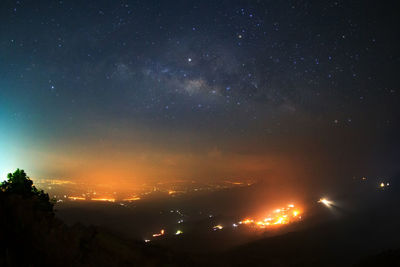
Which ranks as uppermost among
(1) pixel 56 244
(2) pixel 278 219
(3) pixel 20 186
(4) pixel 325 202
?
(3) pixel 20 186

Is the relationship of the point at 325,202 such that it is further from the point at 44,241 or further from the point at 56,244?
the point at 44,241

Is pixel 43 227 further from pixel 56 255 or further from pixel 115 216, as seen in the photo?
pixel 115 216

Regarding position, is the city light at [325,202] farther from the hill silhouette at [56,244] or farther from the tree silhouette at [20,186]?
the tree silhouette at [20,186]

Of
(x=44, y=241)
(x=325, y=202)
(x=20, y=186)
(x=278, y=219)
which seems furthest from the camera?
(x=325, y=202)

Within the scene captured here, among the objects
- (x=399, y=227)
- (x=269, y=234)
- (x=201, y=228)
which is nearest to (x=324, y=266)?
(x=269, y=234)

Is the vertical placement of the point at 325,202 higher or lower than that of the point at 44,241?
lower

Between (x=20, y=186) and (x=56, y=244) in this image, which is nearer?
(x=56, y=244)

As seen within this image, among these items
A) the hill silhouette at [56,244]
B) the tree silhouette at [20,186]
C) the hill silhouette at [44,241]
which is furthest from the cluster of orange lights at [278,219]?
the tree silhouette at [20,186]

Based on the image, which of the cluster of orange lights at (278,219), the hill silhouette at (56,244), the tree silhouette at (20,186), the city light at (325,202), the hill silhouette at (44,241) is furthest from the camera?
the city light at (325,202)

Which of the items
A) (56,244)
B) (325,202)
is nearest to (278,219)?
(325,202)

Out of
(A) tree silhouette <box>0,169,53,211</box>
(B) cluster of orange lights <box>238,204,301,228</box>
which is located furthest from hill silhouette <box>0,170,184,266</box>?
(B) cluster of orange lights <box>238,204,301,228</box>
